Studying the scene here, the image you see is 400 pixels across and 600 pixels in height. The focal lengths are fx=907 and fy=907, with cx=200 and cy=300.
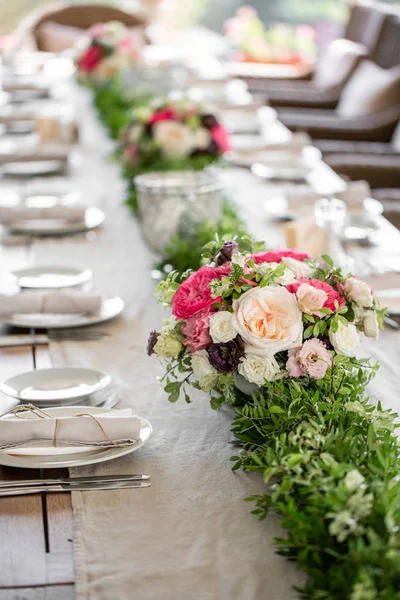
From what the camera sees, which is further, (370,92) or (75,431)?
(370,92)

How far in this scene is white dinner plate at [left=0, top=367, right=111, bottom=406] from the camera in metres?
1.25

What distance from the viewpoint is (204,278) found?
3.79 ft

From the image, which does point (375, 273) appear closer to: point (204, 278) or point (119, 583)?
point (204, 278)

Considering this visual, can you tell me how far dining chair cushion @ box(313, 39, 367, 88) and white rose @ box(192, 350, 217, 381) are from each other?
14.2 feet

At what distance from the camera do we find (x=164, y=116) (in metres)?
2.55

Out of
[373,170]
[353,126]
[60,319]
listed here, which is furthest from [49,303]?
[353,126]

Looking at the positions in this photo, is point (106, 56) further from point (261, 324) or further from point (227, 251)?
point (261, 324)

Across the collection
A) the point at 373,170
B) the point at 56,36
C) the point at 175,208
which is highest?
the point at 175,208

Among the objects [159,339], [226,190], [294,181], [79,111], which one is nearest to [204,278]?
[159,339]

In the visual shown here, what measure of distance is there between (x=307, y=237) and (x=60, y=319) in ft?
1.85

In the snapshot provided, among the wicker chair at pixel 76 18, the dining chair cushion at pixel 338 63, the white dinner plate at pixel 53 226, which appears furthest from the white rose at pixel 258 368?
the wicker chair at pixel 76 18

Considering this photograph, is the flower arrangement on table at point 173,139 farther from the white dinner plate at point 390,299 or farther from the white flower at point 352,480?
the white flower at point 352,480

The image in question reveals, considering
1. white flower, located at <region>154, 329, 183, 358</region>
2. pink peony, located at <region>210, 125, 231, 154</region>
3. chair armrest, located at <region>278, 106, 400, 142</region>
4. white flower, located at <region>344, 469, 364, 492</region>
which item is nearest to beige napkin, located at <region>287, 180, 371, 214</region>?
pink peony, located at <region>210, 125, 231, 154</region>

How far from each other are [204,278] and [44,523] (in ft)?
1.20
